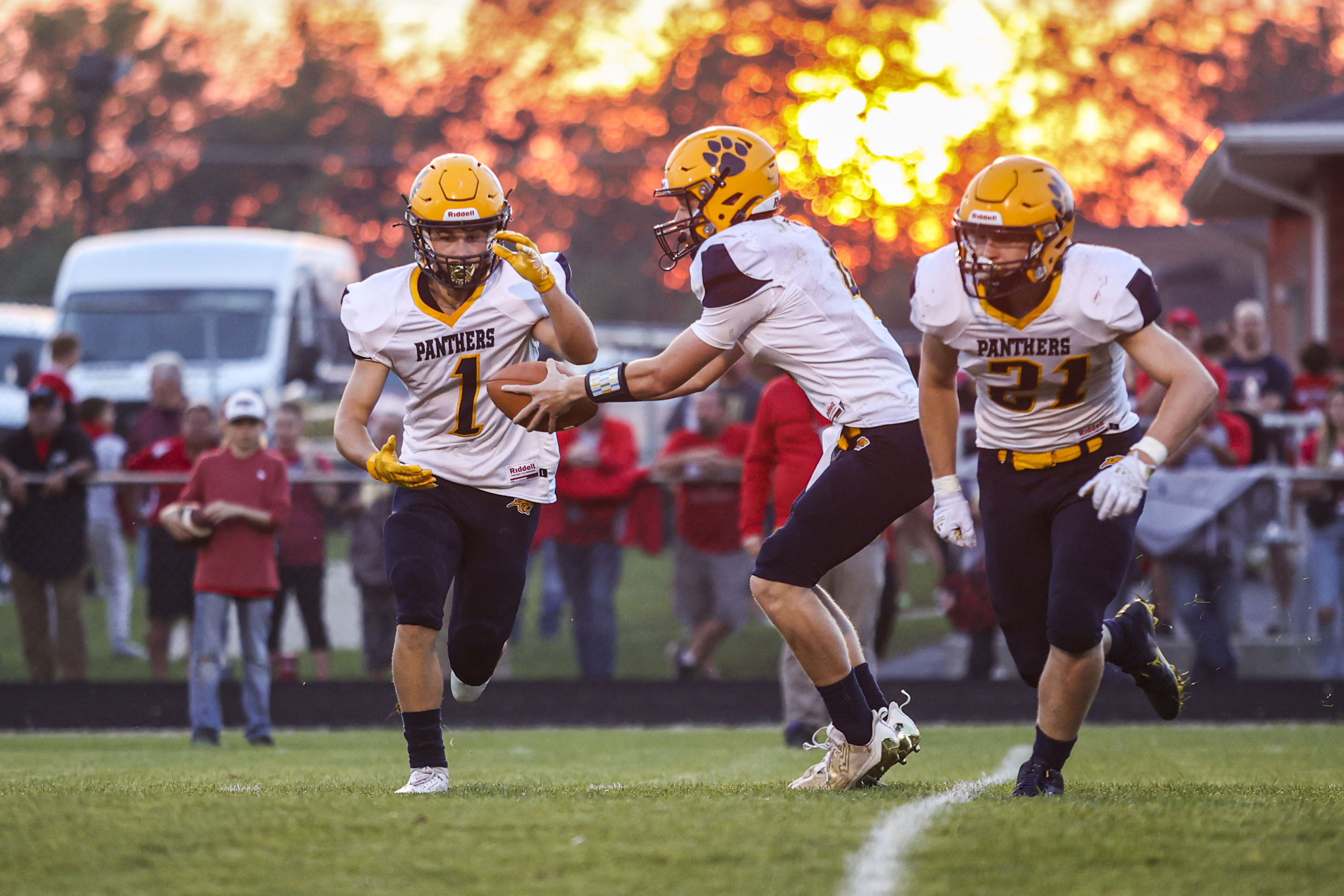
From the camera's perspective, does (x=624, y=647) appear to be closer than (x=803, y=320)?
No

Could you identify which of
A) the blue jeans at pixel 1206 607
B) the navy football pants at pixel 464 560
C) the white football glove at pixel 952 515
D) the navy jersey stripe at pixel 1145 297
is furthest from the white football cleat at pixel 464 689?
the blue jeans at pixel 1206 607

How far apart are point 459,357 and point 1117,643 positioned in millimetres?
2437

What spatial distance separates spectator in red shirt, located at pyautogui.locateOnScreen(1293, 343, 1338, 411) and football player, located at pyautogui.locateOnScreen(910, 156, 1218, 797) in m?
8.26

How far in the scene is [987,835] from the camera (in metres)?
4.23

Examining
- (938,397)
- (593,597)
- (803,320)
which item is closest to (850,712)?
(938,397)

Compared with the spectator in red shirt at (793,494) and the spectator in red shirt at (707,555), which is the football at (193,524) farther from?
the spectator in red shirt at (707,555)

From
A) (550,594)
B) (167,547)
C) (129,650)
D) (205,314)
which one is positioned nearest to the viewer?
(167,547)

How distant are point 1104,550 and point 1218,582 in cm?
649

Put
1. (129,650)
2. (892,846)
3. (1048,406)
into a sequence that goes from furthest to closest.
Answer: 1. (129,650)
2. (1048,406)
3. (892,846)

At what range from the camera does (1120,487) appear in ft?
16.0

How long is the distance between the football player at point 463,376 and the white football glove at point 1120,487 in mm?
1774

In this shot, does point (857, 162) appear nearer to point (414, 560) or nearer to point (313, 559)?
point (313, 559)

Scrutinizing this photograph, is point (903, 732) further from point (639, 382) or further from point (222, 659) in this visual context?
point (222, 659)

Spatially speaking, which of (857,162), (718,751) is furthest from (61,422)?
(857,162)
